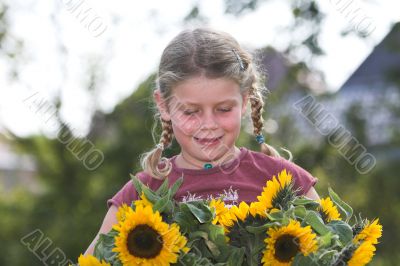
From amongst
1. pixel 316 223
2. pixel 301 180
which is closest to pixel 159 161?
pixel 301 180

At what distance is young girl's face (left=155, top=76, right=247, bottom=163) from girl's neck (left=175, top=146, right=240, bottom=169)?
8cm

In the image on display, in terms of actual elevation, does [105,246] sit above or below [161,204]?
below

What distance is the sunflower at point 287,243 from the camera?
265cm

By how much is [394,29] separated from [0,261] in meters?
5.89

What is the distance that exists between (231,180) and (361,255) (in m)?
0.86

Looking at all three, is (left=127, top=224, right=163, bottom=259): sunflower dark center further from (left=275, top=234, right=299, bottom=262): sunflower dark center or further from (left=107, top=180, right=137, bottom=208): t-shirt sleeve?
(left=107, top=180, right=137, bottom=208): t-shirt sleeve

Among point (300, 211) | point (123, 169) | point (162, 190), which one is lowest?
point (123, 169)

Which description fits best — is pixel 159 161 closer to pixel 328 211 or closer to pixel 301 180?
pixel 301 180

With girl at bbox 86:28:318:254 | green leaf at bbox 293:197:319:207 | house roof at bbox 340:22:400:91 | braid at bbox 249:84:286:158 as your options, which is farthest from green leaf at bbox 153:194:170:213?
house roof at bbox 340:22:400:91

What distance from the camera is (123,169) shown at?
10.3 metres

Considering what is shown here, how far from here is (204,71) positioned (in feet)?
10.9

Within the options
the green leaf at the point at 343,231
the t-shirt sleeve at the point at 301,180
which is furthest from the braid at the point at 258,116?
the green leaf at the point at 343,231

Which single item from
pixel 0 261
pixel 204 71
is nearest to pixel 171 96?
pixel 204 71

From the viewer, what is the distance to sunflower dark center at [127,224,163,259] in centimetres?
260
